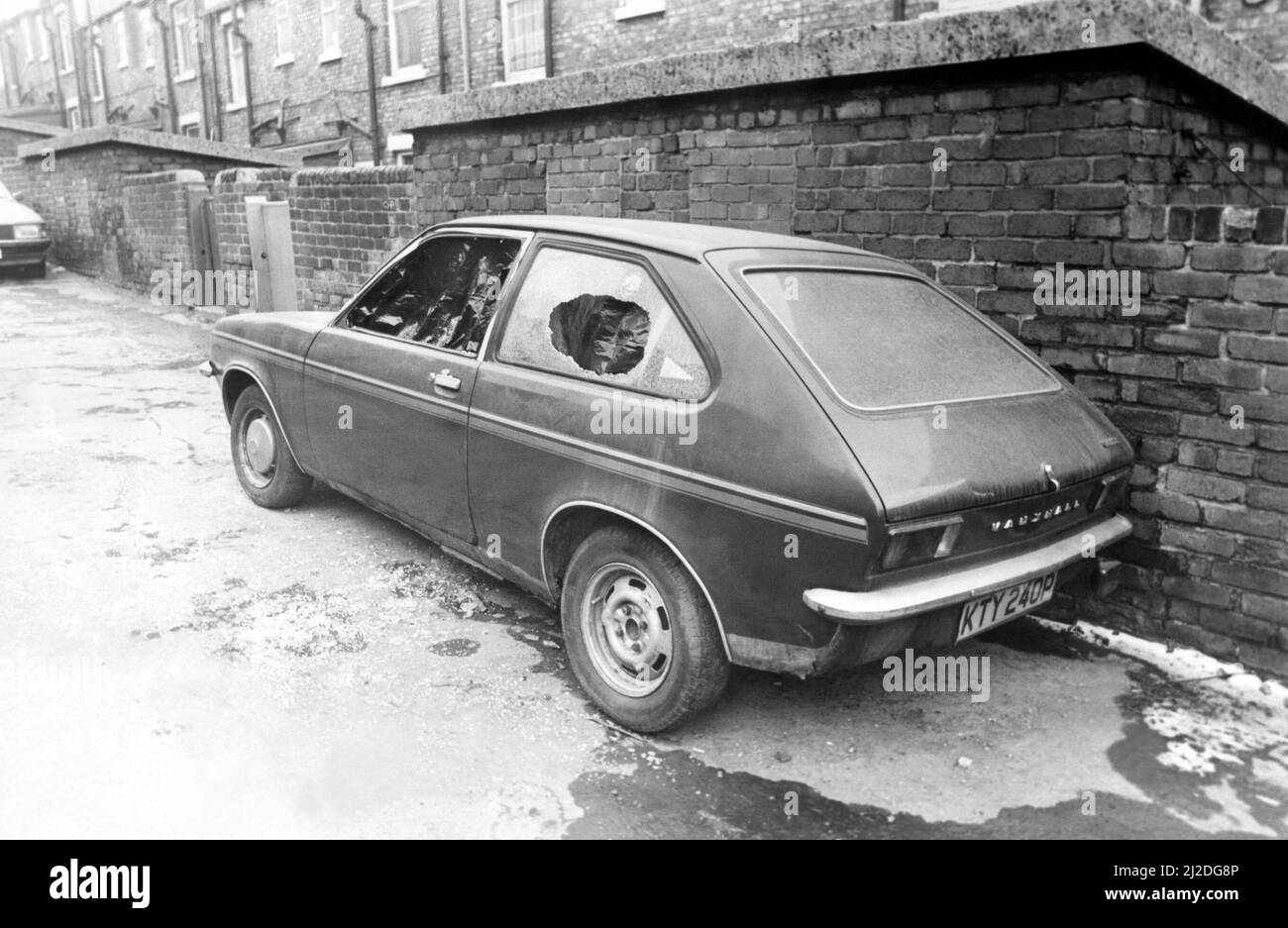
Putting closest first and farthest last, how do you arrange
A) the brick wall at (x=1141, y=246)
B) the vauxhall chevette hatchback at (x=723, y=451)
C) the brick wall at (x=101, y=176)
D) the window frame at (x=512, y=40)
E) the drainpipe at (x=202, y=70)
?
the vauxhall chevette hatchback at (x=723, y=451) → the brick wall at (x=1141, y=246) → the window frame at (x=512, y=40) → the brick wall at (x=101, y=176) → the drainpipe at (x=202, y=70)

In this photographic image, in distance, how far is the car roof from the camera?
3.40 metres

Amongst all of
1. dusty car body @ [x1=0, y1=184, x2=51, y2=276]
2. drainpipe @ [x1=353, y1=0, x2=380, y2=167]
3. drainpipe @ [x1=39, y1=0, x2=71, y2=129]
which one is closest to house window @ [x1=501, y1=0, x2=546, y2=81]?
drainpipe @ [x1=353, y1=0, x2=380, y2=167]

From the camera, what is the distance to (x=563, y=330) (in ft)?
11.8

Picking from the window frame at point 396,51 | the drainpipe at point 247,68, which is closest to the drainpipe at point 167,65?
the drainpipe at point 247,68

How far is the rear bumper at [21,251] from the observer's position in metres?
15.9

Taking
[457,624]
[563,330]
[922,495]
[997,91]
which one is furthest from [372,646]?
[997,91]

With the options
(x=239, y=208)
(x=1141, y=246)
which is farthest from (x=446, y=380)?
(x=239, y=208)

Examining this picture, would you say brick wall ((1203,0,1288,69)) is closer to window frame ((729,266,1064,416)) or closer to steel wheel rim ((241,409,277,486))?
window frame ((729,266,1064,416))

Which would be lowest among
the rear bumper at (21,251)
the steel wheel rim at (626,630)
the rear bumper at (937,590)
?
the steel wheel rim at (626,630)

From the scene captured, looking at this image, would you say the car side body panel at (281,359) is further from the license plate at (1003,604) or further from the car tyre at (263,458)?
the license plate at (1003,604)

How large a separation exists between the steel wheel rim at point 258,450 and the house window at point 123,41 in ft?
97.5

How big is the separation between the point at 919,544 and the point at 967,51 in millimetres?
2379

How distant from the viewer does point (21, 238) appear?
15.9 m

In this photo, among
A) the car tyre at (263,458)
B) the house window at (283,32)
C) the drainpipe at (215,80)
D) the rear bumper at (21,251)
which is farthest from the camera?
the drainpipe at (215,80)
